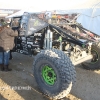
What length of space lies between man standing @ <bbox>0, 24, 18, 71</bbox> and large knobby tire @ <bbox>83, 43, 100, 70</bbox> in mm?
2459

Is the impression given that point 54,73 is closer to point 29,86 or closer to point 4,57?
point 29,86

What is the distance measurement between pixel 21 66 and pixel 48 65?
8.56 feet

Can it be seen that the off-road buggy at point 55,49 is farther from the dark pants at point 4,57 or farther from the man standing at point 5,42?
the dark pants at point 4,57

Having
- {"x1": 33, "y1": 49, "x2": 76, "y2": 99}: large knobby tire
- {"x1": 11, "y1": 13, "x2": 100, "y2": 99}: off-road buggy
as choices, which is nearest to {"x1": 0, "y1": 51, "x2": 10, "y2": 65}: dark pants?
{"x1": 11, "y1": 13, "x2": 100, "y2": 99}: off-road buggy

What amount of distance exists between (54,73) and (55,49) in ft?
1.91

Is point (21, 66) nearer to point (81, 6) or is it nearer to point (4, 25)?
point (4, 25)

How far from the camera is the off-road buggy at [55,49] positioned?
14.3 ft

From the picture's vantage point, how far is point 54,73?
4.50 m

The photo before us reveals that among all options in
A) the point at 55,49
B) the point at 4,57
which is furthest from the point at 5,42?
the point at 55,49

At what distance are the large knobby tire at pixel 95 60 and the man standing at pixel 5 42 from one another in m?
2.46

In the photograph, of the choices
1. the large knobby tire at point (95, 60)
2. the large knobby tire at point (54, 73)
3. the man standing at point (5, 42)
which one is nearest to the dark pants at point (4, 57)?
the man standing at point (5, 42)

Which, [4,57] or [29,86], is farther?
[4,57]

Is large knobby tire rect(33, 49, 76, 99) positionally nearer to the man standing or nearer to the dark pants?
the man standing

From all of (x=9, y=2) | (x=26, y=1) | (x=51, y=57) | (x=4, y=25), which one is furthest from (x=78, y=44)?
(x=9, y=2)
